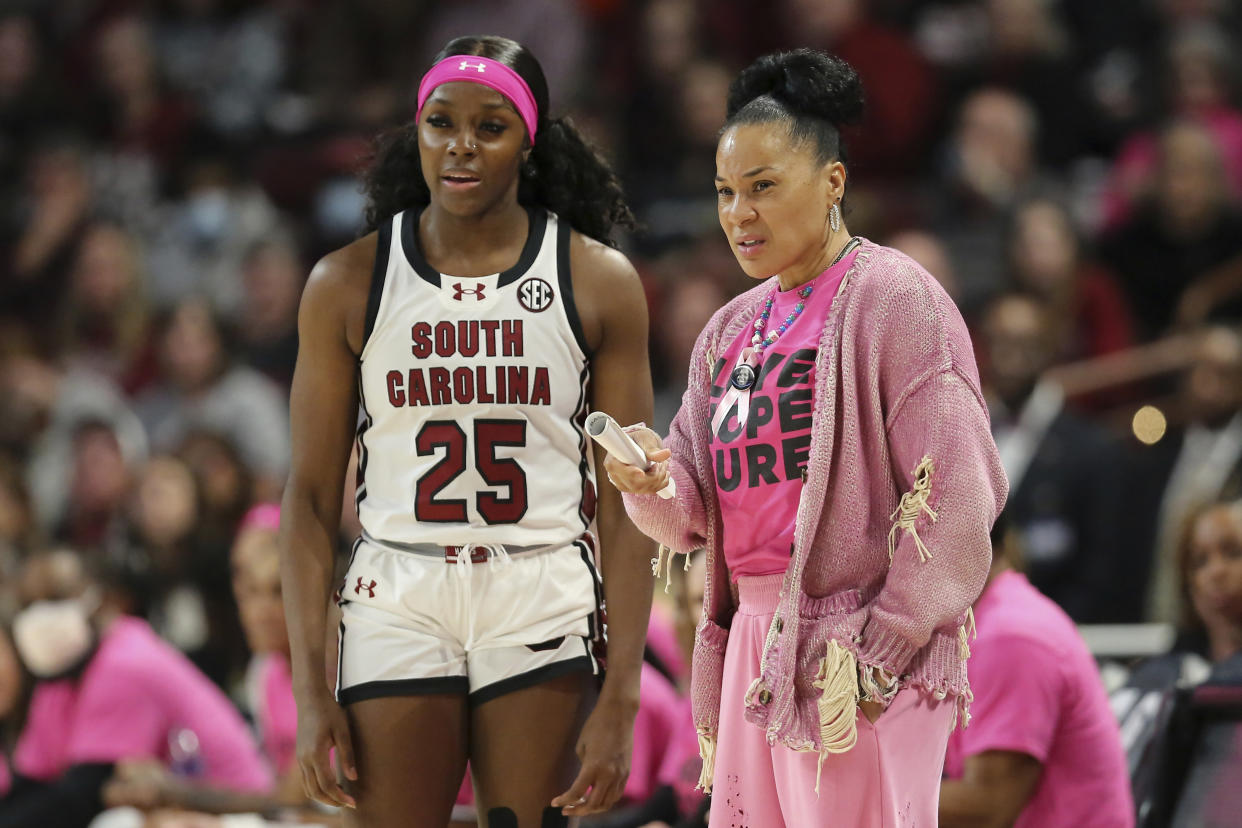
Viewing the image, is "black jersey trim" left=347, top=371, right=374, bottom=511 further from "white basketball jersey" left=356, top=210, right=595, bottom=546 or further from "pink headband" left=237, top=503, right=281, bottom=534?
"pink headband" left=237, top=503, right=281, bottom=534

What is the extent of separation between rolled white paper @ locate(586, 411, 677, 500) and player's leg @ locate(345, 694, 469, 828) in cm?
65

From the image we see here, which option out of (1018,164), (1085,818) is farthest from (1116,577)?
(1085,818)

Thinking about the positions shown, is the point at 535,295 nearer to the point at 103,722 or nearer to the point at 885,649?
the point at 885,649

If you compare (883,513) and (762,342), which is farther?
(762,342)

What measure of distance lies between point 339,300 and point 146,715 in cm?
271

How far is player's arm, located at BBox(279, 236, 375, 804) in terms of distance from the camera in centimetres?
310

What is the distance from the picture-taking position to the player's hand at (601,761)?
9.88ft

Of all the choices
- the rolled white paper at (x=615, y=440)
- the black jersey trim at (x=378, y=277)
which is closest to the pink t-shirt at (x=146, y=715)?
the black jersey trim at (x=378, y=277)

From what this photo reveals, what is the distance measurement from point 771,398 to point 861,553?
11.2 inches

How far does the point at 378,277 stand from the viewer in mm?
3139

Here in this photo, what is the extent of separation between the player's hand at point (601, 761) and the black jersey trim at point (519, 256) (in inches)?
31.3

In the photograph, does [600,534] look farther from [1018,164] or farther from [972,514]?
[1018,164]

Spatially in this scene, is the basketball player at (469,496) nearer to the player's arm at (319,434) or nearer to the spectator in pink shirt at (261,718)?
the player's arm at (319,434)

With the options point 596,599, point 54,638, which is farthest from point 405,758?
point 54,638
